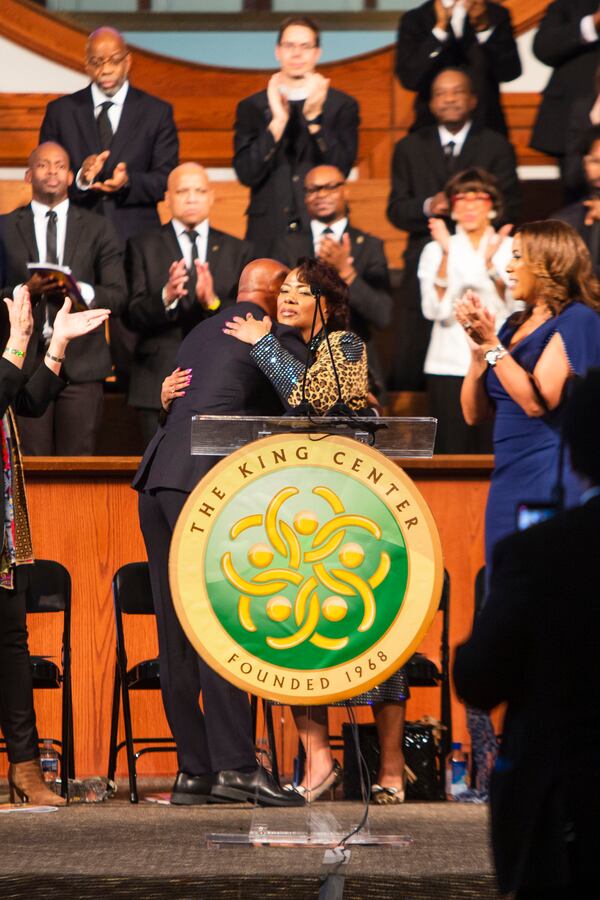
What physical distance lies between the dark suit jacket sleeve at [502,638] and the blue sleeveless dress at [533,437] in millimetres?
2052

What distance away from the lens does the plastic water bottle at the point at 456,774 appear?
5.33 metres

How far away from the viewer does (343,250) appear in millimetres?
6598

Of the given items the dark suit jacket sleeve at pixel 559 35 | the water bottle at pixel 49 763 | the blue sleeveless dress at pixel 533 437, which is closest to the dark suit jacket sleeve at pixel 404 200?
the dark suit jacket sleeve at pixel 559 35

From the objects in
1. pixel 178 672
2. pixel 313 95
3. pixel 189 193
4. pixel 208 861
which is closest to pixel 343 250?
pixel 189 193

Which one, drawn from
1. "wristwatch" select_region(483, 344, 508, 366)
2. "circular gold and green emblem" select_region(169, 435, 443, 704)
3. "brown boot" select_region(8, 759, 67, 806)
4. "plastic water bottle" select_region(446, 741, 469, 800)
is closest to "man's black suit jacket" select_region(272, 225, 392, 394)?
"plastic water bottle" select_region(446, 741, 469, 800)

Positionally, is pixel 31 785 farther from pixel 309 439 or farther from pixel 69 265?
pixel 69 265

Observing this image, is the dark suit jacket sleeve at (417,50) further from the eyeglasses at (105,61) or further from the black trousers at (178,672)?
the black trousers at (178,672)

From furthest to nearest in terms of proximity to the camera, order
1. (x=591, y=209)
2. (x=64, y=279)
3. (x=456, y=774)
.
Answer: (x=591, y=209) < (x=64, y=279) < (x=456, y=774)

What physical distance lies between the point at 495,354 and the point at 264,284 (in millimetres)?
813

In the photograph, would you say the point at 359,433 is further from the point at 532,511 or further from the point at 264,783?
the point at 264,783

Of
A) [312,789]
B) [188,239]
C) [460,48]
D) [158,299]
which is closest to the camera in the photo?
[312,789]

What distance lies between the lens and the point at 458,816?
457 centimetres

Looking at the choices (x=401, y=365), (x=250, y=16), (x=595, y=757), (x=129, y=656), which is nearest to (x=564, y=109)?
(x=401, y=365)

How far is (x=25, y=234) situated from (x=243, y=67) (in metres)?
2.98
